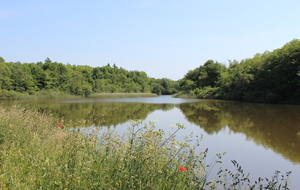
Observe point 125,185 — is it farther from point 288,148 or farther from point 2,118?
point 288,148

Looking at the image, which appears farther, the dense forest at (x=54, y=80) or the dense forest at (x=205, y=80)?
the dense forest at (x=54, y=80)

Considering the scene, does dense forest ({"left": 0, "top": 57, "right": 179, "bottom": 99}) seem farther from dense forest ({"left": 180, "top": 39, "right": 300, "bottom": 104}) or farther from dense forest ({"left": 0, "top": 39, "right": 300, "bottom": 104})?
dense forest ({"left": 180, "top": 39, "right": 300, "bottom": 104})

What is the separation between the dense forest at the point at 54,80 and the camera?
161 feet

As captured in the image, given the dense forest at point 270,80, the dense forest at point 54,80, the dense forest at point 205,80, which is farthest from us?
the dense forest at point 54,80

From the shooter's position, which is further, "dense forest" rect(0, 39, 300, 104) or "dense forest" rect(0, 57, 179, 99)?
"dense forest" rect(0, 57, 179, 99)

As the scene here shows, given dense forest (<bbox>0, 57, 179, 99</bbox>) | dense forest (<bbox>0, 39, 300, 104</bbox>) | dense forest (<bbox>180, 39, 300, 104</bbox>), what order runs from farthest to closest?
dense forest (<bbox>0, 57, 179, 99</bbox>)
dense forest (<bbox>0, 39, 300, 104</bbox>)
dense forest (<bbox>180, 39, 300, 104</bbox>)

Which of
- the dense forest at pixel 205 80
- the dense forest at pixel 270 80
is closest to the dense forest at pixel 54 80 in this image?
the dense forest at pixel 205 80

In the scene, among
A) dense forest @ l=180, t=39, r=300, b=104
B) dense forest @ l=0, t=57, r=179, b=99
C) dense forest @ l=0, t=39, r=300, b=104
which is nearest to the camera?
dense forest @ l=180, t=39, r=300, b=104

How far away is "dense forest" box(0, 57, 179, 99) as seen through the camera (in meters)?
48.9

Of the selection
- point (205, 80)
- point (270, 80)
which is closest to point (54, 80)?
point (205, 80)

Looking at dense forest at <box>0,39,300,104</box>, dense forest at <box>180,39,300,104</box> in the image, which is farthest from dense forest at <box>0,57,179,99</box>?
dense forest at <box>180,39,300,104</box>

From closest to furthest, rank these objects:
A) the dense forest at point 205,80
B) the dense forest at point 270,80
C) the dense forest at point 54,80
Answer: the dense forest at point 270,80 → the dense forest at point 205,80 → the dense forest at point 54,80

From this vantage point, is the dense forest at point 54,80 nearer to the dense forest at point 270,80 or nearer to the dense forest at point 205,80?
the dense forest at point 205,80

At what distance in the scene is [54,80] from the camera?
2245 inches
